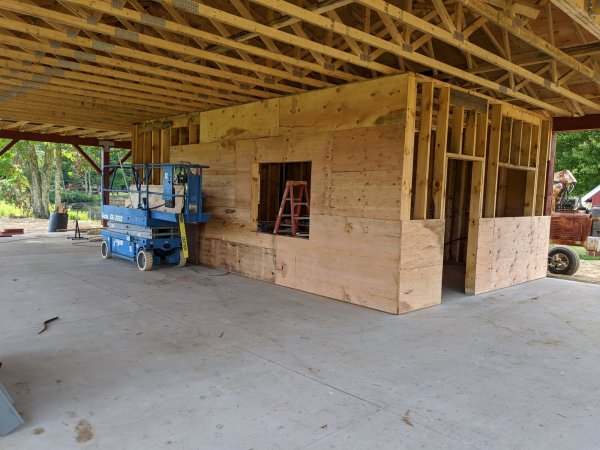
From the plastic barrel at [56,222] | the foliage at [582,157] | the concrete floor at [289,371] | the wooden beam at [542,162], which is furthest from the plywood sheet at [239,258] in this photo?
the foliage at [582,157]

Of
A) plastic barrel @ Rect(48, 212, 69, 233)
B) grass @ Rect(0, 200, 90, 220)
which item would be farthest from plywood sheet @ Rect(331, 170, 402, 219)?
grass @ Rect(0, 200, 90, 220)

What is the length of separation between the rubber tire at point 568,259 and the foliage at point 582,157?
14604mm

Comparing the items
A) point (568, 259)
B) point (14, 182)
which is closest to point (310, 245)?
point (568, 259)

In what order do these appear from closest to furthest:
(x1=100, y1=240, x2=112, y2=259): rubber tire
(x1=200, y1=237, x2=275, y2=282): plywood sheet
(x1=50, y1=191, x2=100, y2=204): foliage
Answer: (x1=200, y1=237, x2=275, y2=282): plywood sheet
(x1=100, y1=240, x2=112, y2=259): rubber tire
(x1=50, y1=191, x2=100, y2=204): foliage

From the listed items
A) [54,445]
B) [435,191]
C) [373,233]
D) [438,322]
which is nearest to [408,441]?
[54,445]

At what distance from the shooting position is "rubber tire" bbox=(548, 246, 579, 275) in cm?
922

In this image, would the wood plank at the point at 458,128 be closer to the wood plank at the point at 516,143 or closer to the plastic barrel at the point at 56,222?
the wood plank at the point at 516,143

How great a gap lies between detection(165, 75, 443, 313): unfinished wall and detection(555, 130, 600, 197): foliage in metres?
19.5

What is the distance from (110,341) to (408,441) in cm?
293

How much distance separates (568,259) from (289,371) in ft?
26.4

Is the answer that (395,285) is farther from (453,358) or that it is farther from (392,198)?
(453,358)

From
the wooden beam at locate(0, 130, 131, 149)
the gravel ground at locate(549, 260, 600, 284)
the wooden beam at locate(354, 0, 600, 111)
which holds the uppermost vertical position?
the wooden beam at locate(354, 0, 600, 111)

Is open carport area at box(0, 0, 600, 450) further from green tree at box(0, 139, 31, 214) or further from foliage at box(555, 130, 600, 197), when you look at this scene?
foliage at box(555, 130, 600, 197)

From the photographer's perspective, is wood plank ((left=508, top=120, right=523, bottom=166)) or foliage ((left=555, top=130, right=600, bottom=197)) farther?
foliage ((left=555, top=130, right=600, bottom=197))
